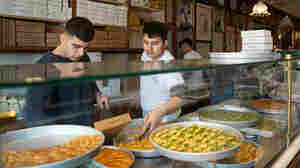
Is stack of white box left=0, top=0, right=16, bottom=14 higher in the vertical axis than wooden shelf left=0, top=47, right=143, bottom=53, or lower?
higher

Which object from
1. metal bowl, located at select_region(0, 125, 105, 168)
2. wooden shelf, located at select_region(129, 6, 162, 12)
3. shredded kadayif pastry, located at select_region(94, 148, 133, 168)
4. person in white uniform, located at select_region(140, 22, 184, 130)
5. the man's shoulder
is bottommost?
shredded kadayif pastry, located at select_region(94, 148, 133, 168)

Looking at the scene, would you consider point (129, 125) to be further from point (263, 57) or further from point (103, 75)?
point (263, 57)

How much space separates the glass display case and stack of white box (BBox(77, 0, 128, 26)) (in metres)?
1.93

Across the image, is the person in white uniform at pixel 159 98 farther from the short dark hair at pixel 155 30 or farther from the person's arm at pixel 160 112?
the short dark hair at pixel 155 30

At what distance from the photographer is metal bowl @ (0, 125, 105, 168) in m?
0.67

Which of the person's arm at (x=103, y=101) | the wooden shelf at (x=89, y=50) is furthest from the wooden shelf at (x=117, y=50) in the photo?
the person's arm at (x=103, y=101)

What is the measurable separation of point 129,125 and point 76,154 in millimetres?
394

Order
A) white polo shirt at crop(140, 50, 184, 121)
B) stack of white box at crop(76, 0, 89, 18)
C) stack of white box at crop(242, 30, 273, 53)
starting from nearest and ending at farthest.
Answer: white polo shirt at crop(140, 50, 184, 121) → stack of white box at crop(242, 30, 273, 53) → stack of white box at crop(76, 0, 89, 18)

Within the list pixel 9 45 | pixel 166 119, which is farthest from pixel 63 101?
pixel 9 45

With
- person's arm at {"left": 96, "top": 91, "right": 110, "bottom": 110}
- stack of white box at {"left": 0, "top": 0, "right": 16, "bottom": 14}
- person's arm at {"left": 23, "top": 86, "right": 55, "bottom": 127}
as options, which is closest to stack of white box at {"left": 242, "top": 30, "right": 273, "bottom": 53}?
person's arm at {"left": 96, "top": 91, "right": 110, "bottom": 110}

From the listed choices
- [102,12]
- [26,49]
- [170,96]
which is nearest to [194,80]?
[170,96]

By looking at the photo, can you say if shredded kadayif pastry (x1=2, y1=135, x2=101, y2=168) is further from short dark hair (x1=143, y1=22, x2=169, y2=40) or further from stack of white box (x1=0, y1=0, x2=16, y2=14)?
stack of white box (x1=0, y1=0, x2=16, y2=14)

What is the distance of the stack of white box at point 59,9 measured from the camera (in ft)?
8.29

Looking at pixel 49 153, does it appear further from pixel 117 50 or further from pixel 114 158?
pixel 117 50
